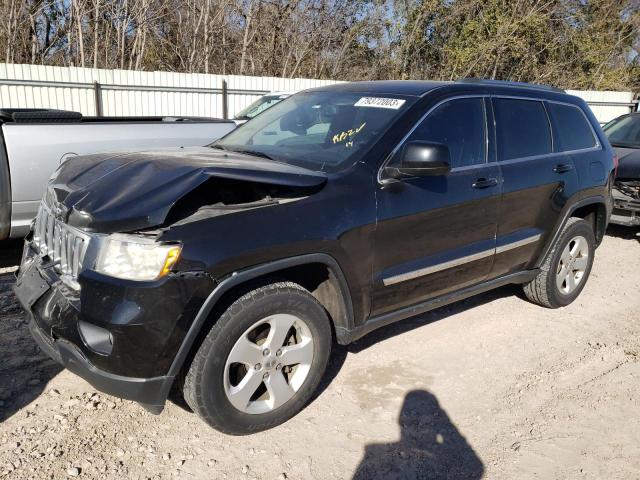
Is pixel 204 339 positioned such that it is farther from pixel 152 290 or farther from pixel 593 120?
pixel 593 120

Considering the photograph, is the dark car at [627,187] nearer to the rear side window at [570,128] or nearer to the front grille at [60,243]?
the rear side window at [570,128]

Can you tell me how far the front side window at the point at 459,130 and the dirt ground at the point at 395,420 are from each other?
54.9 inches

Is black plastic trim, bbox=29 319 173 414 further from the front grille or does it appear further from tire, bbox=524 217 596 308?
tire, bbox=524 217 596 308

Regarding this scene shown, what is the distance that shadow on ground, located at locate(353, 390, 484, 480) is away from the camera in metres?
2.75

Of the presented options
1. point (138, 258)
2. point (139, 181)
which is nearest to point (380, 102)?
point (139, 181)

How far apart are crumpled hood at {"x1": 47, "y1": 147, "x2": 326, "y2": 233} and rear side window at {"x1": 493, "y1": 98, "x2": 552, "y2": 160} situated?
166 centimetres

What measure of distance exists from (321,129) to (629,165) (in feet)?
17.6

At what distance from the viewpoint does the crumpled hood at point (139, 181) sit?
2.46 meters

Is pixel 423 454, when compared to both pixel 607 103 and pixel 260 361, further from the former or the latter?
pixel 607 103

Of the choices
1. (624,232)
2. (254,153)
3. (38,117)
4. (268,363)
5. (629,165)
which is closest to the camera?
(268,363)

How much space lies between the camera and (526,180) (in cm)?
405

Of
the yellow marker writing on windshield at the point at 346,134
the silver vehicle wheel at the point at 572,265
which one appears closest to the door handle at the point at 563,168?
the silver vehicle wheel at the point at 572,265

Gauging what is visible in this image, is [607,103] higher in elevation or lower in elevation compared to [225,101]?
higher

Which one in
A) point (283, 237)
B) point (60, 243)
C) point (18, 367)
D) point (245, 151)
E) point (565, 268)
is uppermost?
point (245, 151)
